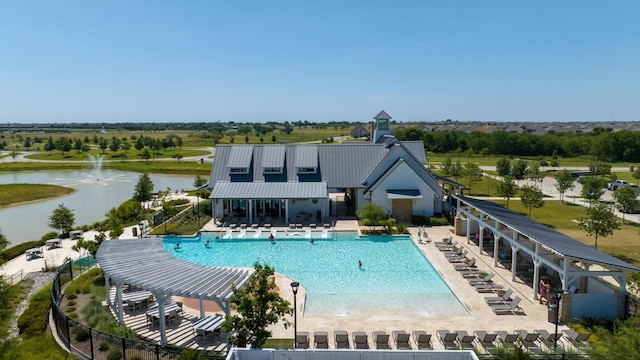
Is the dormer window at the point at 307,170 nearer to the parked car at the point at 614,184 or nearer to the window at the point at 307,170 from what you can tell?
the window at the point at 307,170

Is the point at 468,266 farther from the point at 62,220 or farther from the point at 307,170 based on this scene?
the point at 62,220

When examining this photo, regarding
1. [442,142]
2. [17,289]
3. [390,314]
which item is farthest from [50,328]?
[442,142]

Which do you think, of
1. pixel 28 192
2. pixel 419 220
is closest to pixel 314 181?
pixel 419 220

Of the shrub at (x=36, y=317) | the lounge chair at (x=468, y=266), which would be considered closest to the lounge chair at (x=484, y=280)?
the lounge chair at (x=468, y=266)

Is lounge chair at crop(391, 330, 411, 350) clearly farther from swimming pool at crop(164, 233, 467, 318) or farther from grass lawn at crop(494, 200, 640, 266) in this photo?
grass lawn at crop(494, 200, 640, 266)

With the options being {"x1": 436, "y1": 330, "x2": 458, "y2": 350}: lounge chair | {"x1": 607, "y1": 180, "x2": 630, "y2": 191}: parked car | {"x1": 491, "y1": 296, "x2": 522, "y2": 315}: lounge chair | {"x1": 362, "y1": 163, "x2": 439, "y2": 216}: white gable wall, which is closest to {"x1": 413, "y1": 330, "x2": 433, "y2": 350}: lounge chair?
{"x1": 436, "y1": 330, "x2": 458, "y2": 350}: lounge chair
